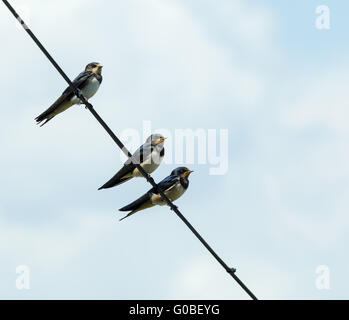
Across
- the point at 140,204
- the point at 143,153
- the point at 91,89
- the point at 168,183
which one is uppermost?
the point at 91,89

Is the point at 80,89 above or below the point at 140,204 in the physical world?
above

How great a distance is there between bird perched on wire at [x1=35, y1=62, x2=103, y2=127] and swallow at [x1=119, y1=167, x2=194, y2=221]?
143 centimetres

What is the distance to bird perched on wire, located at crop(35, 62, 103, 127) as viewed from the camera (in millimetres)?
9570

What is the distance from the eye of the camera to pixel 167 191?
8.84 meters

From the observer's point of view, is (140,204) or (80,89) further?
(80,89)

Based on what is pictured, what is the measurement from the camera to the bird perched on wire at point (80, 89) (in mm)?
9570

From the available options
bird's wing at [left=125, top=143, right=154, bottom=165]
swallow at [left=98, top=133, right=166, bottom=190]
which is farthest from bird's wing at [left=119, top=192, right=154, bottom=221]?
bird's wing at [left=125, top=143, right=154, bottom=165]

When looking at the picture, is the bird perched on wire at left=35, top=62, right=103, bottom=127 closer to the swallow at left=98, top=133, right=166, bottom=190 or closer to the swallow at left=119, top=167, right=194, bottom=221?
the swallow at left=98, top=133, right=166, bottom=190

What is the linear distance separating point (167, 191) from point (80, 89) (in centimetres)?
188

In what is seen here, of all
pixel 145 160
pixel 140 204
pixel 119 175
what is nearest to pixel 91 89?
pixel 145 160

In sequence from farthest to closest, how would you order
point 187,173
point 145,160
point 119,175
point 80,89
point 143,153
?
point 80,89
point 187,173
point 143,153
point 145,160
point 119,175

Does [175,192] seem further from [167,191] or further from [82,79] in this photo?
[82,79]
